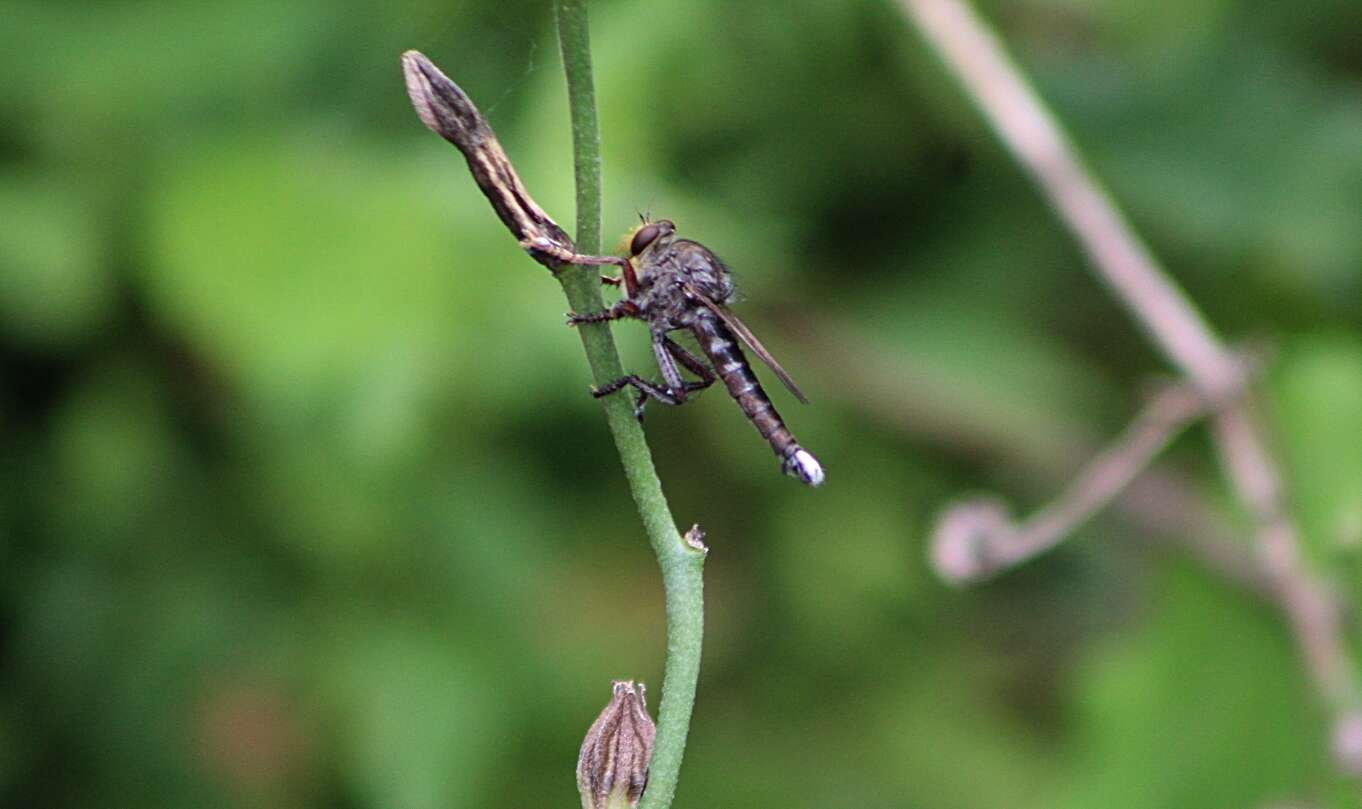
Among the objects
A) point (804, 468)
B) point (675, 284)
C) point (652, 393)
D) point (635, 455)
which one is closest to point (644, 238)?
point (675, 284)

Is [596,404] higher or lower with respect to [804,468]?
higher

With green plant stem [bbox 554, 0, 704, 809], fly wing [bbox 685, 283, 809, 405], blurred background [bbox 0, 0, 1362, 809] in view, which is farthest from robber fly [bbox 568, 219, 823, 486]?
blurred background [bbox 0, 0, 1362, 809]

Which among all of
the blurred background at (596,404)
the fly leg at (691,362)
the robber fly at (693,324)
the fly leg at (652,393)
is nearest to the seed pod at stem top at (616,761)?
the fly leg at (652,393)

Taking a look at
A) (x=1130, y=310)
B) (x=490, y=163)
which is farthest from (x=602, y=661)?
(x=490, y=163)

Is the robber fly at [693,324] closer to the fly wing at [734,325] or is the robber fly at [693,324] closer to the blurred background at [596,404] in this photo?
the fly wing at [734,325]

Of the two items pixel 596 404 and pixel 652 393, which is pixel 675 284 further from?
pixel 596 404

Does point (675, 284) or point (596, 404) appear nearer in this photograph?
point (675, 284)
